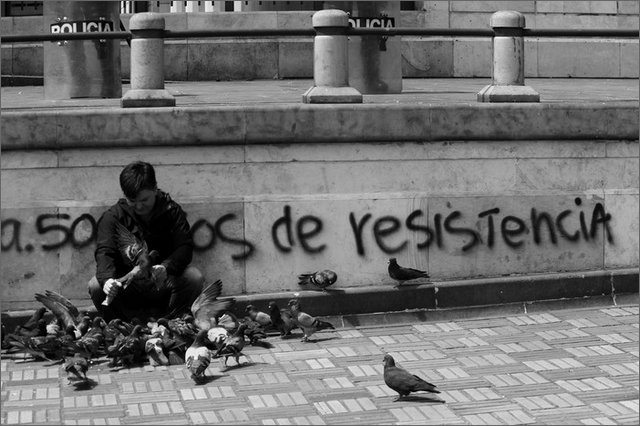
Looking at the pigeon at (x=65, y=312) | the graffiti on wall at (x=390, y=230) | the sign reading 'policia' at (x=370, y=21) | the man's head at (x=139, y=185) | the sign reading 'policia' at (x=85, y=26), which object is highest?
the sign reading 'policia' at (x=370, y=21)

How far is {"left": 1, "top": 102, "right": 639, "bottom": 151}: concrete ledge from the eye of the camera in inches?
480

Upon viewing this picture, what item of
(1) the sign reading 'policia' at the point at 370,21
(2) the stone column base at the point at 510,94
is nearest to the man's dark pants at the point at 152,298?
(2) the stone column base at the point at 510,94

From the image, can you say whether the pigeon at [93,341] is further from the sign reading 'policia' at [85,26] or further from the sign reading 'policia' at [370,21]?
the sign reading 'policia' at [370,21]

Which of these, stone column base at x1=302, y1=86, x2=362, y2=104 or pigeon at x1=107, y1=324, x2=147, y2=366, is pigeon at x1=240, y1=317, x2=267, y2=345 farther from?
stone column base at x1=302, y1=86, x2=362, y2=104

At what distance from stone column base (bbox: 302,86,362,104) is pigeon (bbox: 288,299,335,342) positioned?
198 cm

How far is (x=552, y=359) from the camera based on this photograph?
11.1 m

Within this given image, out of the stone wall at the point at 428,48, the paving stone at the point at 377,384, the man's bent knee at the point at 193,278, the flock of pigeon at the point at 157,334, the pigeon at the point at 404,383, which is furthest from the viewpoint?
the stone wall at the point at 428,48

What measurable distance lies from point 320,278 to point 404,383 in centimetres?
287

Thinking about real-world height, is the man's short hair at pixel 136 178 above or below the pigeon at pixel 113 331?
above

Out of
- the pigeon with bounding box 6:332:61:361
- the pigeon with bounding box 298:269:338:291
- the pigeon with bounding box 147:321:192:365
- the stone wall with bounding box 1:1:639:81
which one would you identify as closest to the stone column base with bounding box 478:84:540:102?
the pigeon with bounding box 298:269:338:291

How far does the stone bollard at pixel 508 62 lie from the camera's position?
13.3 metres

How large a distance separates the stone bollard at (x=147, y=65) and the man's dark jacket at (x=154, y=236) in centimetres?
109

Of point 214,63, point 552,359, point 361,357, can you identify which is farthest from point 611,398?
point 214,63

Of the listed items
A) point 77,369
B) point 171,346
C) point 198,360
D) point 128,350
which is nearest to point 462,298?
point 171,346
